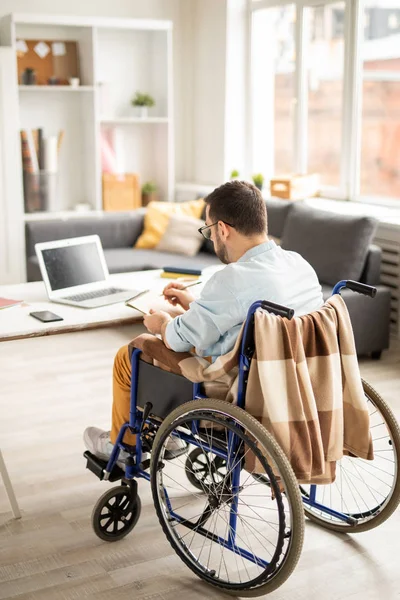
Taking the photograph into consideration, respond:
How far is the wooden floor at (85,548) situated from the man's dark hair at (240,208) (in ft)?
3.28

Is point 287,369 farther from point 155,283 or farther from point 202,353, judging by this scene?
point 155,283

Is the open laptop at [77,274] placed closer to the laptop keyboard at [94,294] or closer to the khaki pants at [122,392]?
the laptop keyboard at [94,294]

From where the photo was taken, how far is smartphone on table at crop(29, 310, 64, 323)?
9.03ft

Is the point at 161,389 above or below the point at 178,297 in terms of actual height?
below

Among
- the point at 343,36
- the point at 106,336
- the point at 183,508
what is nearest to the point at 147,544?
the point at 183,508

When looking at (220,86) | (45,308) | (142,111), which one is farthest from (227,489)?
(220,86)

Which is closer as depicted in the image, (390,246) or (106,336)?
(390,246)

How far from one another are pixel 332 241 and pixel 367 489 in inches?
73.5

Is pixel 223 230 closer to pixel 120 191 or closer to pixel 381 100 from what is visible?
pixel 381 100

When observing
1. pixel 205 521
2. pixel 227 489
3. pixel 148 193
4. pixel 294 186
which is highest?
pixel 294 186

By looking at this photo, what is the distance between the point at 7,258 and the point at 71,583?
3.62 m

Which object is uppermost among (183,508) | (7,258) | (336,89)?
(336,89)

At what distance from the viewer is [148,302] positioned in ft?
9.38

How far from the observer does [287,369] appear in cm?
209
